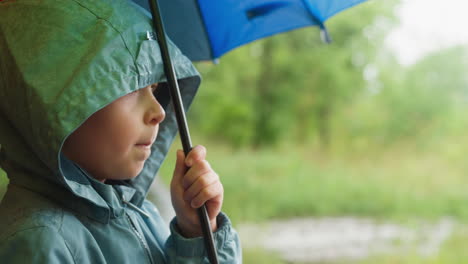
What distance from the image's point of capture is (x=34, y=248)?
64 centimetres

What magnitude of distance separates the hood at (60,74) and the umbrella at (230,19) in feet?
0.61

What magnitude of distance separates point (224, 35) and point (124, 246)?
44 centimetres

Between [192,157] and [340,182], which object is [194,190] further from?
[340,182]

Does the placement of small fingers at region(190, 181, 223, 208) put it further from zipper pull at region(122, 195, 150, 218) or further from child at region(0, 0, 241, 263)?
zipper pull at region(122, 195, 150, 218)

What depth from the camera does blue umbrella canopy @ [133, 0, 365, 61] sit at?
941mm

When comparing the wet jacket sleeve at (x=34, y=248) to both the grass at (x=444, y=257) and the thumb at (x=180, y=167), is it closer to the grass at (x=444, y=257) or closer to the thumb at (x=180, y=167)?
the thumb at (x=180, y=167)

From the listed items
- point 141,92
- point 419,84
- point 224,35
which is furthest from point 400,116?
point 141,92

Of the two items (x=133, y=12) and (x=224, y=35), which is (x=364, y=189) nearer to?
(x=224, y=35)

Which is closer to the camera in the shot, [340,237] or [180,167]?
[180,167]

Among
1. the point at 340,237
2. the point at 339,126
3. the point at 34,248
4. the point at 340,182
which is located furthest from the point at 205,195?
the point at 339,126

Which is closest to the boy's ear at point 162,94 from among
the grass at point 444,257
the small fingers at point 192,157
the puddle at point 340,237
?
the small fingers at point 192,157

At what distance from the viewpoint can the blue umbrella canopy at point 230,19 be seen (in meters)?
0.94

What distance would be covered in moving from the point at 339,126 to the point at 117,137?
3575 mm

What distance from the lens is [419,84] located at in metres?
3.85
